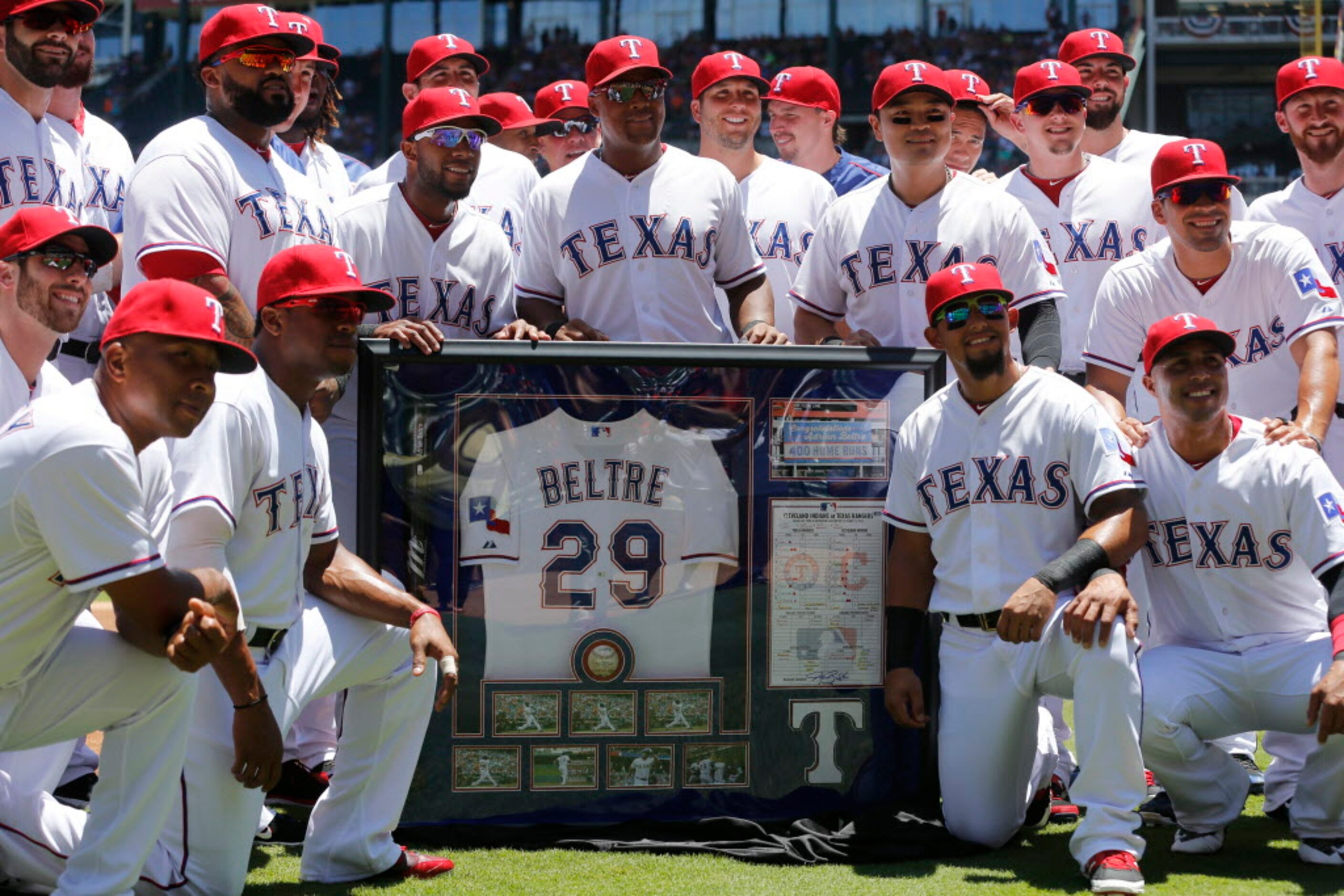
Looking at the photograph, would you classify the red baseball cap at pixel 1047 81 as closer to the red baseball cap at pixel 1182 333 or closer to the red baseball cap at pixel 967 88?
the red baseball cap at pixel 967 88

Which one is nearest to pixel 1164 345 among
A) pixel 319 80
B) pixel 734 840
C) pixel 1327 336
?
pixel 1327 336

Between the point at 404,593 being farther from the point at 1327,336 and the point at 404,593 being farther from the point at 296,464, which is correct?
the point at 1327,336

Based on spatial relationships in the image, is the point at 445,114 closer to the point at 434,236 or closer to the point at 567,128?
the point at 434,236

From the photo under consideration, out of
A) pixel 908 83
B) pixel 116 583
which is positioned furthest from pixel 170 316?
pixel 908 83

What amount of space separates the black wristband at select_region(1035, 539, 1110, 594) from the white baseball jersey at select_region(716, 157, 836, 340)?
188 centimetres

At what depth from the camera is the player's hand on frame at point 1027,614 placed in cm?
436

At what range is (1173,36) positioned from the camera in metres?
33.0

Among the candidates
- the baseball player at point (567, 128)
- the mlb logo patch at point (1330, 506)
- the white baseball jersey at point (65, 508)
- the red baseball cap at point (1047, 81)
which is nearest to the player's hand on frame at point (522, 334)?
the white baseball jersey at point (65, 508)

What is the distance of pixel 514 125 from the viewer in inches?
293

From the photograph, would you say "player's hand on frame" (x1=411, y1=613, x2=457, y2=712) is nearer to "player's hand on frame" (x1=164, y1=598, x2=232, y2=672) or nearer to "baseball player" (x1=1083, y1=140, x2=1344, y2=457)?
"player's hand on frame" (x1=164, y1=598, x2=232, y2=672)

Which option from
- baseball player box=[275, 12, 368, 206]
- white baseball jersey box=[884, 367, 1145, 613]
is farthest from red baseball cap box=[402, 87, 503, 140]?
white baseball jersey box=[884, 367, 1145, 613]

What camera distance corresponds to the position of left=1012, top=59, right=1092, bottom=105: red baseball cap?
616 cm

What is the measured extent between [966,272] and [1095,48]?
2771 mm

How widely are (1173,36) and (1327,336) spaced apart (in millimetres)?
30154
